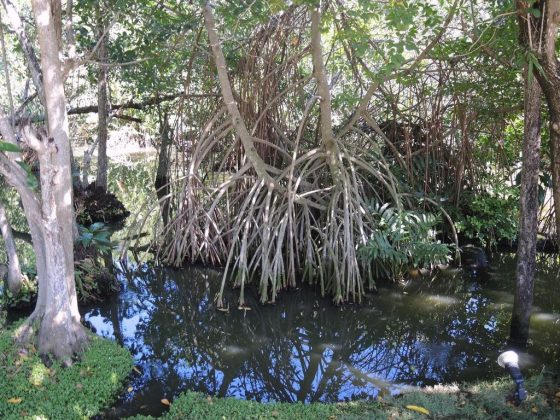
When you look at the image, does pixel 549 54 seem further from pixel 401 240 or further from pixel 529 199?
pixel 401 240

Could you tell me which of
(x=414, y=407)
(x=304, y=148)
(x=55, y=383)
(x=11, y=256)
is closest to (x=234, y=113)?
(x=304, y=148)

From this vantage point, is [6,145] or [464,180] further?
[464,180]

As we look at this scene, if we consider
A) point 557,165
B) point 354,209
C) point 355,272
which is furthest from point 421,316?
point 557,165

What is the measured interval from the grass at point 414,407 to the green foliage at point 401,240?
2136 mm

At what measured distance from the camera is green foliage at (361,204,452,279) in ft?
18.7

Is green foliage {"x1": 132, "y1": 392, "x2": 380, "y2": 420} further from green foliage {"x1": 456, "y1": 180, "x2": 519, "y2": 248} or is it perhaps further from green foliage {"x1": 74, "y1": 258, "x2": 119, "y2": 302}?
green foliage {"x1": 456, "y1": 180, "x2": 519, "y2": 248}

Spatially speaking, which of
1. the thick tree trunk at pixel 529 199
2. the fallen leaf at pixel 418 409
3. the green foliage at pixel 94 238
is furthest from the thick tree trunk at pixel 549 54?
the green foliage at pixel 94 238

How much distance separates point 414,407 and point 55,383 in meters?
2.38

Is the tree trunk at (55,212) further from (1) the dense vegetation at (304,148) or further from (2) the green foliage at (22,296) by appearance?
(2) the green foliage at (22,296)

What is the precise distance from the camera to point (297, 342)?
201 inches

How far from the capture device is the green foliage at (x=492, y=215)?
7.24m

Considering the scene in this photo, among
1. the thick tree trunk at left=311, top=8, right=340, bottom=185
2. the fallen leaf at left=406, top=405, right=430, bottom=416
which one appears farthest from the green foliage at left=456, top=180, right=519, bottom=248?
the fallen leaf at left=406, top=405, right=430, bottom=416

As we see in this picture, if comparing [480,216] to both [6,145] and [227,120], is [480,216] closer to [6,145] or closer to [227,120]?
[227,120]

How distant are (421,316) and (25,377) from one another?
377cm
